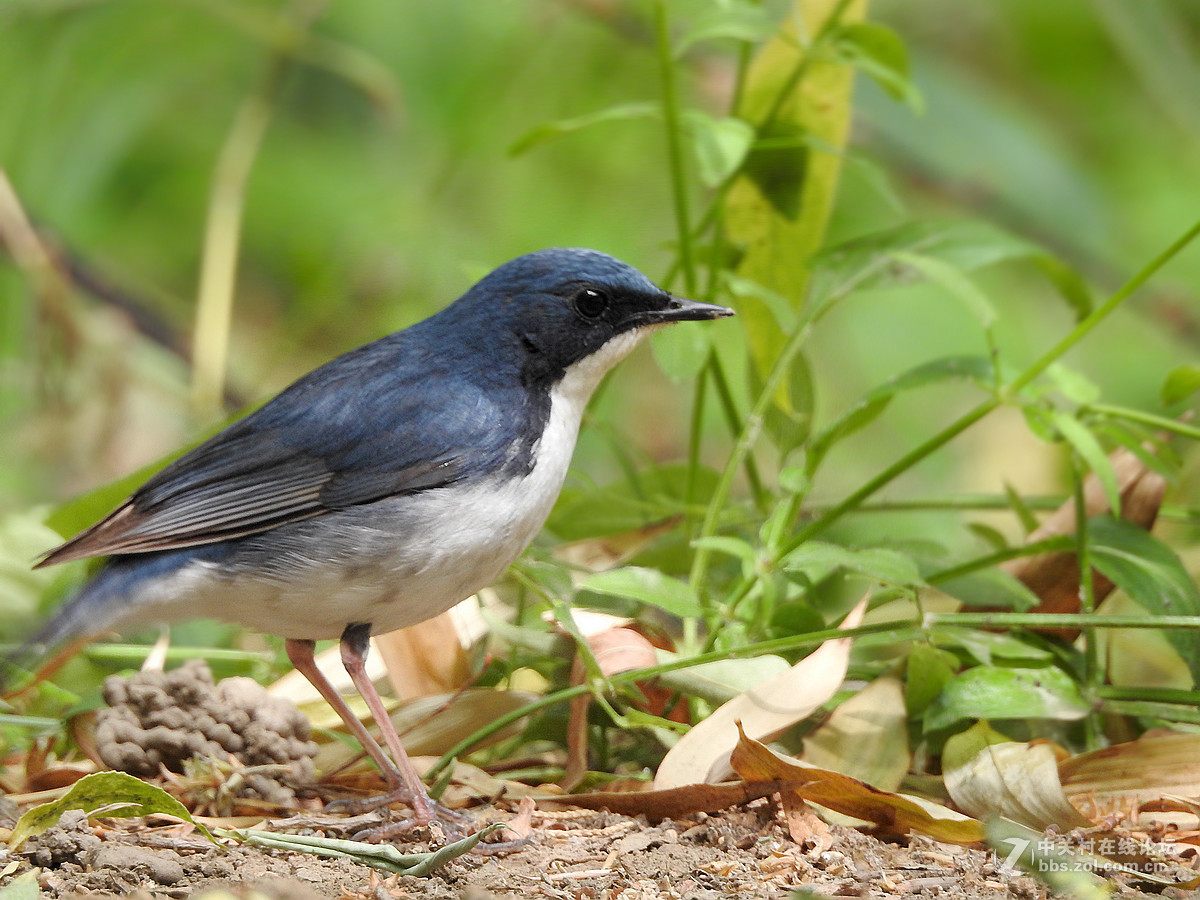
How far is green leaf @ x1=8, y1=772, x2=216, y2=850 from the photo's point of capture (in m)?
2.38

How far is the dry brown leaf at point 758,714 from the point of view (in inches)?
110

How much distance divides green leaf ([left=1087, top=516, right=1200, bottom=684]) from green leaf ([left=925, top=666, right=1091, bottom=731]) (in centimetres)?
28

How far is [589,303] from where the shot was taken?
319 cm

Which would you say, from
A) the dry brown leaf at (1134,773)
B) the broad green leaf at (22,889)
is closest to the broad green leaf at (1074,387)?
the dry brown leaf at (1134,773)

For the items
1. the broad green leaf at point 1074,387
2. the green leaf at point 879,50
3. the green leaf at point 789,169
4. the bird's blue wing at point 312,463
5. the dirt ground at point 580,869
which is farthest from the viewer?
the green leaf at point 789,169

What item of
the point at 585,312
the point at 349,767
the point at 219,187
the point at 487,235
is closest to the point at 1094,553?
the point at 585,312

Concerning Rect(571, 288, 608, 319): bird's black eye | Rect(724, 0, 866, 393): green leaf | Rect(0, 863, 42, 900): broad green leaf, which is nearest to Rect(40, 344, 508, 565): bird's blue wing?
Rect(571, 288, 608, 319): bird's black eye

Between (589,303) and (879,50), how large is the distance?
130cm

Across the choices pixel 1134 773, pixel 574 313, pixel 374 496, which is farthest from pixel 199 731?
pixel 1134 773

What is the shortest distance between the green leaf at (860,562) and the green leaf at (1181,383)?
838 mm

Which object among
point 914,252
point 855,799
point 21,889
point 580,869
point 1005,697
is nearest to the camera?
point 21,889

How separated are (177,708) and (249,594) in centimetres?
38

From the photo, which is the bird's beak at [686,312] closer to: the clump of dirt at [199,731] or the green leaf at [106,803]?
the clump of dirt at [199,731]

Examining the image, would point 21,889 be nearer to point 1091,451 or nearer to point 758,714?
point 758,714
